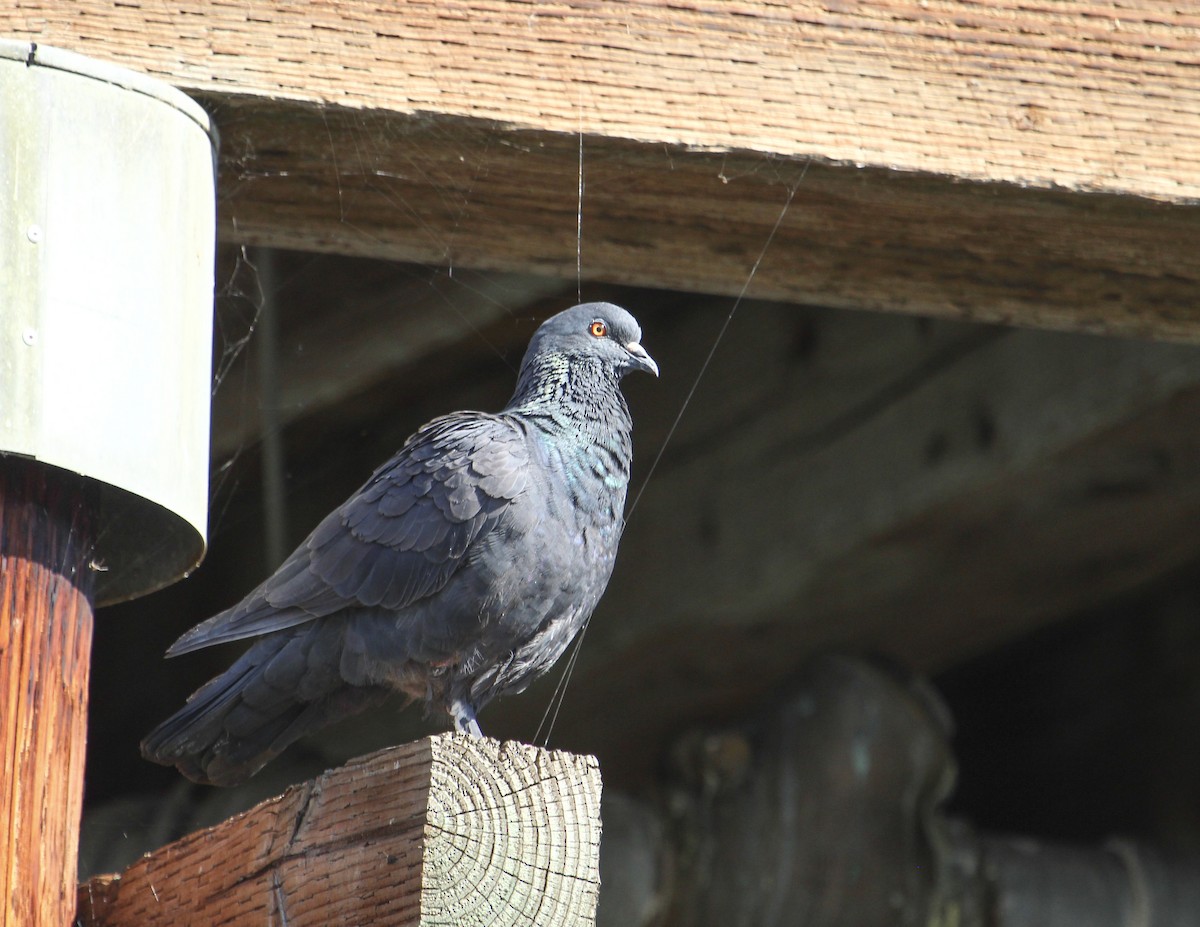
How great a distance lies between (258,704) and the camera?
2.69m

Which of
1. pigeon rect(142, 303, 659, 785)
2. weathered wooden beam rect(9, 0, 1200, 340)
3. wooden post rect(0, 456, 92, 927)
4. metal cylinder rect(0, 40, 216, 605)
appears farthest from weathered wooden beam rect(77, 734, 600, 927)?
weathered wooden beam rect(9, 0, 1200, 340)

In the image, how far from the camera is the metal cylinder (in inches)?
75.4

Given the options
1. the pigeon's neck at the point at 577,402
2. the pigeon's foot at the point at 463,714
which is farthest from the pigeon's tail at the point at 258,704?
the pigeon's neck at the point at 577,402

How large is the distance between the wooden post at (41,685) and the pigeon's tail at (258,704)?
2.20 feet

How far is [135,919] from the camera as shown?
1.98 meters

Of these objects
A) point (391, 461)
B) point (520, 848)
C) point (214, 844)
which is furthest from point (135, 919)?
point (391, 461)

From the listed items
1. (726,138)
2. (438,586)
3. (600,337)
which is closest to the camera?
(726,138)

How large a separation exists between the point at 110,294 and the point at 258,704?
891 mm

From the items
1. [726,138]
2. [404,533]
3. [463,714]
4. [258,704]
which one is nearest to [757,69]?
[726,138]

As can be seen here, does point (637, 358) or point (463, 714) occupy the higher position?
point (637, 358)

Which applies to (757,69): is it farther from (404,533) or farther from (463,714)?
(463,714)

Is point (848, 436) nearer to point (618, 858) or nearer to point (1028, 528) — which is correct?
point (1028, 528)

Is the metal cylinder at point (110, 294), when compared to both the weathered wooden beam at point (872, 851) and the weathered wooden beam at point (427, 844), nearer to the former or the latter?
the weathered wooden beam at point (427, 844)

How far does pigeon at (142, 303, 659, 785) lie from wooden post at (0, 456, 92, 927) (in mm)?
562
